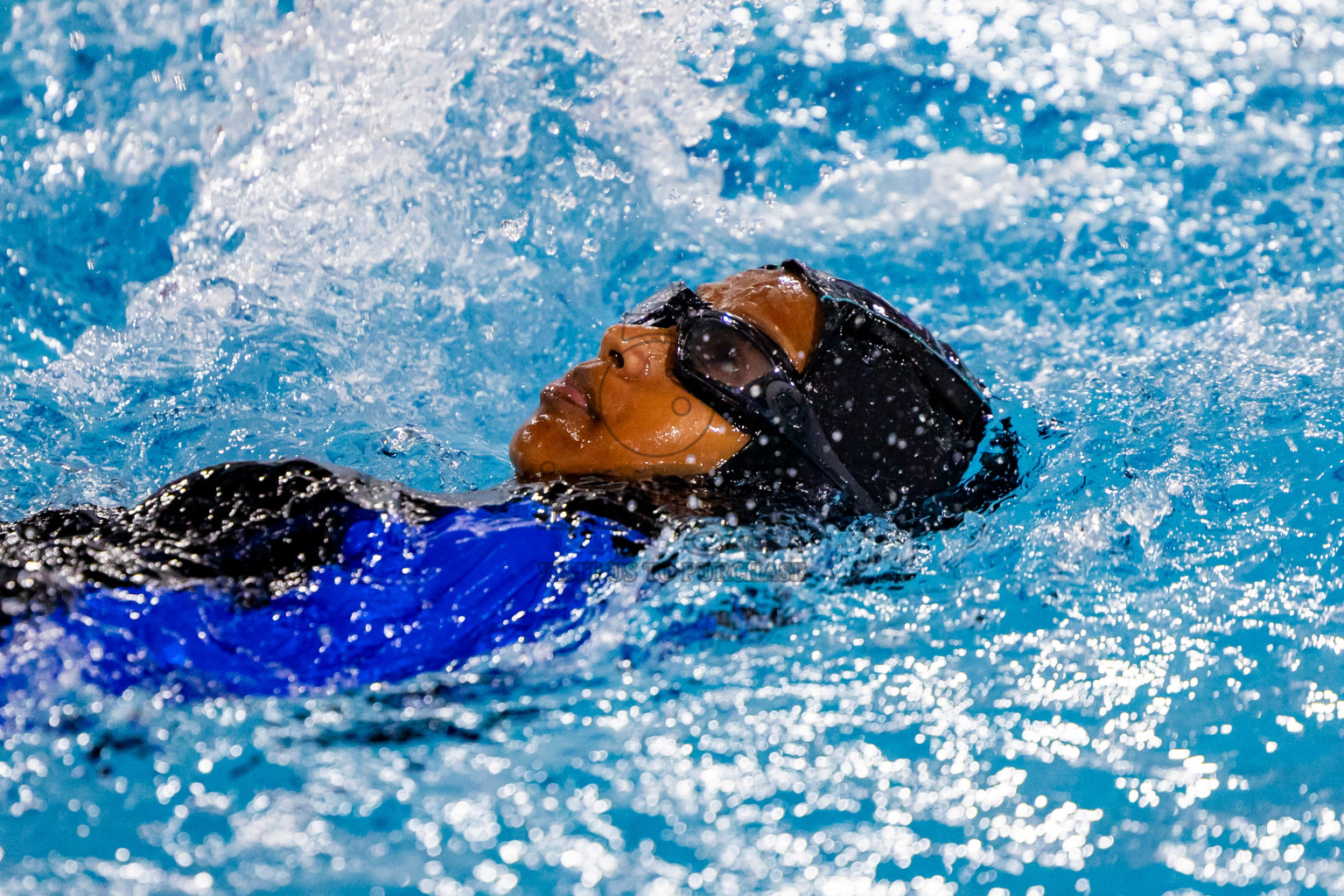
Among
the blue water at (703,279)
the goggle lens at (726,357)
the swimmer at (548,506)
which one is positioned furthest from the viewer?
the goggle lens at (726,357)

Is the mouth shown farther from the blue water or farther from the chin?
the blue water

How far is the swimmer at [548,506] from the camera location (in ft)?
6.18

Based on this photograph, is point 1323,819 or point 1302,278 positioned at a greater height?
point 1302,278

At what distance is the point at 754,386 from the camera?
237cm

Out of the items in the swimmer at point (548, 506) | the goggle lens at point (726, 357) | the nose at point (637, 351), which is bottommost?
the swimmer at point (548, 506)

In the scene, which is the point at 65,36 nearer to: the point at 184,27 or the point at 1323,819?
the point at 184,27

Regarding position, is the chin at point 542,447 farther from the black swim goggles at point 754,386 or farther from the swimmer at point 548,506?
the black swim goggles at point 754,386

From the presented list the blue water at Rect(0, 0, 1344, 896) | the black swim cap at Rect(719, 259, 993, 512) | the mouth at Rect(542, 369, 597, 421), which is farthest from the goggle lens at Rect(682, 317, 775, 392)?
the blue water at Rect(0, 0, 1344, 896)

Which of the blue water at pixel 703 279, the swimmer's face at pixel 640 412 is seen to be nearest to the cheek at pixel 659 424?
the swimmer's face at pixel 640 412

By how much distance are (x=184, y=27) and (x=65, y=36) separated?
44 cm

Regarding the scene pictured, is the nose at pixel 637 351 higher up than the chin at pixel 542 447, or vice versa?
the nose at pixel 637 351

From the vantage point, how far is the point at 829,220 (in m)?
4.55

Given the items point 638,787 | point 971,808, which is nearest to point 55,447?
point 638,787

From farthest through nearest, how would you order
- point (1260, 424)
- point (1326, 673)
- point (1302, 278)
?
point (1302, 278), point (1260, 424), point (1326, 673)
